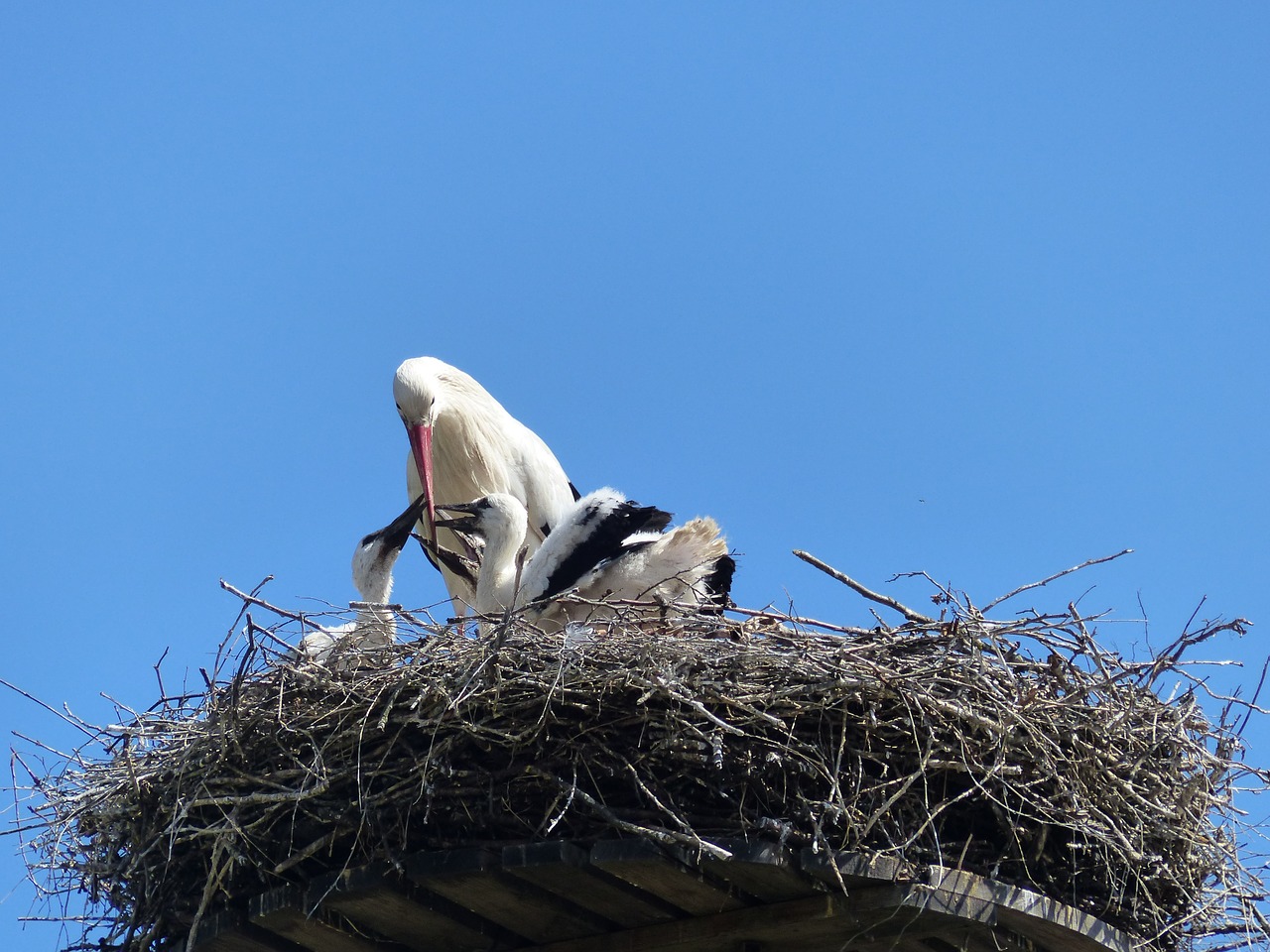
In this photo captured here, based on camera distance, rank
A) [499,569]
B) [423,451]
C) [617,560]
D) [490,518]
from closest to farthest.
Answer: [617,560] → [499,569] → [490,518] → [423,451]

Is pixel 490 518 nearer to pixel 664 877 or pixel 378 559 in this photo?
pixel 378 559

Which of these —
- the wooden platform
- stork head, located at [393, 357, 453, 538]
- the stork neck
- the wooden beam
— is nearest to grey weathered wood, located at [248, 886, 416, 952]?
the wooden platform

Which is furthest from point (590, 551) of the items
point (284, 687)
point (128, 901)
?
point (128, 901)

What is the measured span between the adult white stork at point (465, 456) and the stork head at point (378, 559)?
577 millimetres

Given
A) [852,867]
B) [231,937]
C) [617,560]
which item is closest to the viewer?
[852,867]

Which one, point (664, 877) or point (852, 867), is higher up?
point (852, 867)

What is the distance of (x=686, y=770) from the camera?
3.81 meters

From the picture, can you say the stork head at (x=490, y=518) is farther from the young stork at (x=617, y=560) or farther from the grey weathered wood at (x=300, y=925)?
the grey weathered wood at (x=300, y=925)

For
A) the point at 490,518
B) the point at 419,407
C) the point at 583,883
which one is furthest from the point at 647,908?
the point at 419,407

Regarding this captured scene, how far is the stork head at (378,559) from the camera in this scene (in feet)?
20.2

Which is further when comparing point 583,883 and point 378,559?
point 378,559

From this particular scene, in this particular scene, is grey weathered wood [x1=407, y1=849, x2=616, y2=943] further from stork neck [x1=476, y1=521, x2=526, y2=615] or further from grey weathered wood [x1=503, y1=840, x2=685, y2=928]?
stork neck [x1=476, y1=521, x2=526, y2=615]

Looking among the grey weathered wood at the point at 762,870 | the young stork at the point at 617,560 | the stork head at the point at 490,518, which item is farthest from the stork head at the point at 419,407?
the grey weathered wood at the point at 762,870

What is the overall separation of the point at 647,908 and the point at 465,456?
132 inches
